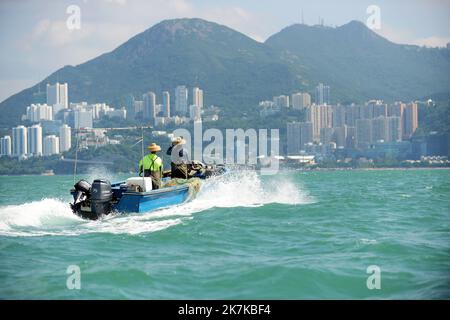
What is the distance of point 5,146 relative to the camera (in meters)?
89.4

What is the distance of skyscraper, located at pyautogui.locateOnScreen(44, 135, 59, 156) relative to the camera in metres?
83.1

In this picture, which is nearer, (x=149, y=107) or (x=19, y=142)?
(x=19, y=142)

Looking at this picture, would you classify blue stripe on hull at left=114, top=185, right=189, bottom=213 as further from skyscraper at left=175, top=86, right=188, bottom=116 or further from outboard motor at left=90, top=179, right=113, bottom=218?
skyscraper at left=175, top=86, right=188, bottom=116

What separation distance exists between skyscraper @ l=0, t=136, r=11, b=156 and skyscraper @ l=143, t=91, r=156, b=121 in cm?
4180

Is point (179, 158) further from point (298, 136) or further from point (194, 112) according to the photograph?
point (194, 112)

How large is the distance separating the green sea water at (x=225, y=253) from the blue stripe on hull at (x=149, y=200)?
28 cm

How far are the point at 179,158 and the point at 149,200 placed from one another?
2.90 m

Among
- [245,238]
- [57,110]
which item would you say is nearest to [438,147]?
[57,110]

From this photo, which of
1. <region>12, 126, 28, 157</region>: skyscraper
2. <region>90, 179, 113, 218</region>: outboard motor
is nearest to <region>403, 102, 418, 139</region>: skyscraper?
<region>12, 126, 28, 157</region>: skyscraper

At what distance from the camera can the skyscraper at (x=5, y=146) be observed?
88.8 metres
